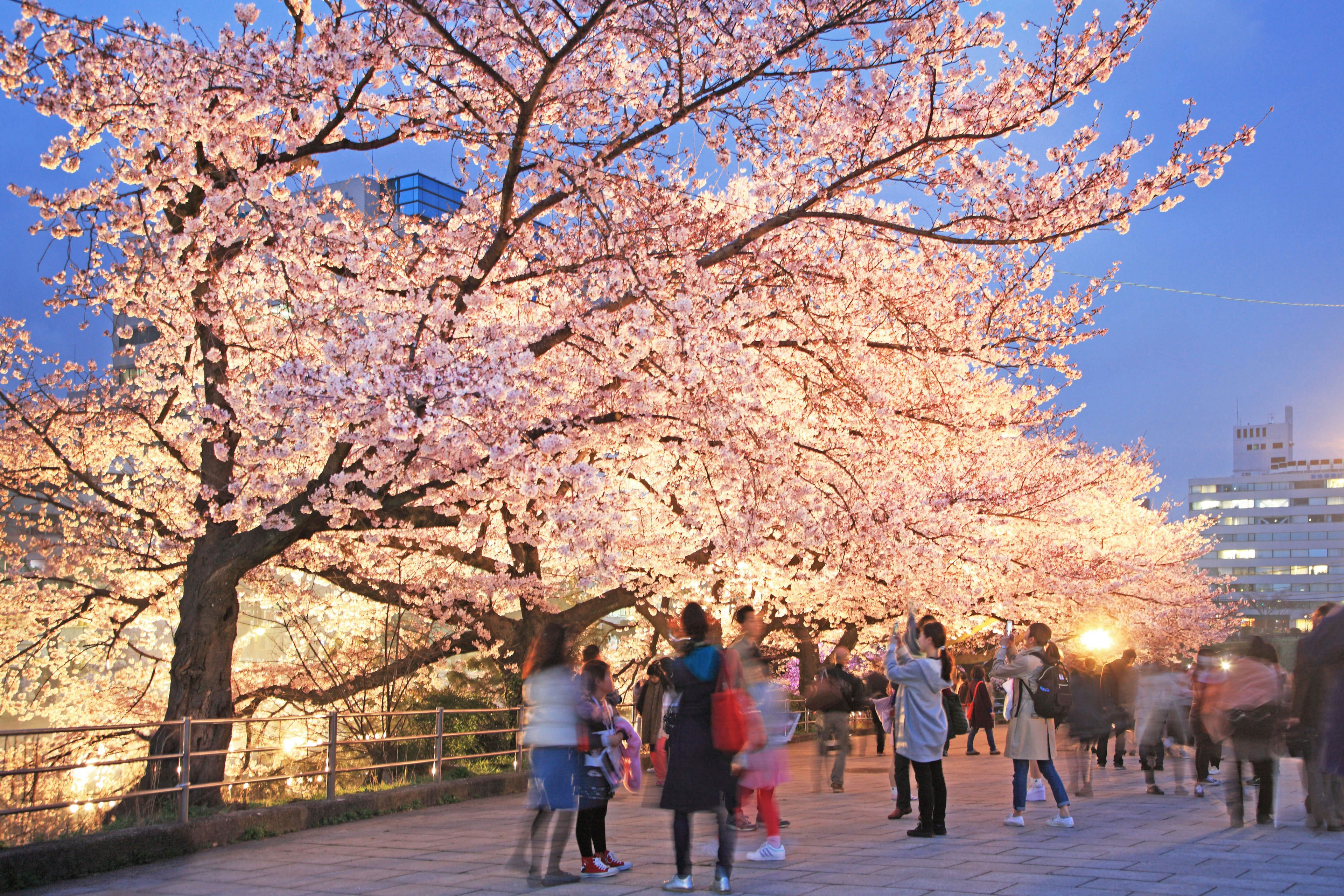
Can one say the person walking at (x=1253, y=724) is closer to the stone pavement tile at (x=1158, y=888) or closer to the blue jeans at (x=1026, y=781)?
the blue jeans at (x=1026, y=781)

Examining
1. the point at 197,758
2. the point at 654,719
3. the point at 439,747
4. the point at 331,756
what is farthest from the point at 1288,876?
the point at 197,758

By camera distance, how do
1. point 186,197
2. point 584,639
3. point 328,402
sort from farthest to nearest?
point 584,639 < point 186,197 < point 328,402

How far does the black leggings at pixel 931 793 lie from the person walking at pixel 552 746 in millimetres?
2963

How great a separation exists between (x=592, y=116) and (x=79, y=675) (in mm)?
13845

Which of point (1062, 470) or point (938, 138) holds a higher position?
point (938, 138)

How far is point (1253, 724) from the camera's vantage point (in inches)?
329

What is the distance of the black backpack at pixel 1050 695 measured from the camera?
8547 mm

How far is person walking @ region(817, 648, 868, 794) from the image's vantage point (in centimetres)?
1109

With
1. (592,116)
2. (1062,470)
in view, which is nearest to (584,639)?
(1062,470)

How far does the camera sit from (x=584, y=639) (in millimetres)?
20469

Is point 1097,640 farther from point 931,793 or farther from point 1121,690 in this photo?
point 931,793

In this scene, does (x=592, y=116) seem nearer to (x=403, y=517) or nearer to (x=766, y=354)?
(x=766, y=354)

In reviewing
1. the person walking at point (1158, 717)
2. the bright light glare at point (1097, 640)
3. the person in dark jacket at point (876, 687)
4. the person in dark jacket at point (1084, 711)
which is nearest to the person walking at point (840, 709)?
the person in dark jacket at point (876, 687)

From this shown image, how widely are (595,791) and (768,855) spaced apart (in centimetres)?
136
